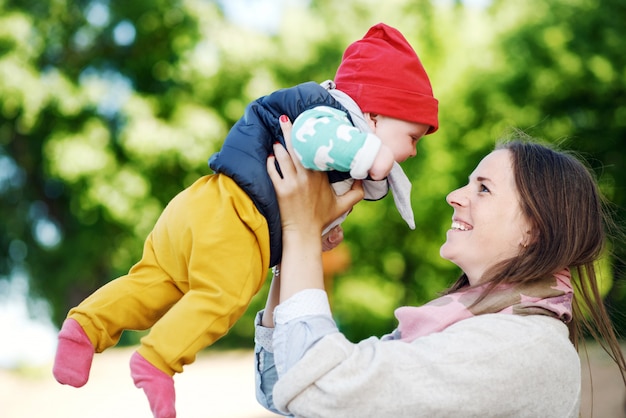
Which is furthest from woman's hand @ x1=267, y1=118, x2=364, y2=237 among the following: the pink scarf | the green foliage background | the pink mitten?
the green foliage background

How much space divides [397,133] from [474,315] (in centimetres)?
57

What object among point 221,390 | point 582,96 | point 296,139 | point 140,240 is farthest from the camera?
point 140,240

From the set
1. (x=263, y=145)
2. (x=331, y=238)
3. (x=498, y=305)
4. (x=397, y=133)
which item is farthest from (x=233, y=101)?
(x=498, y=305)

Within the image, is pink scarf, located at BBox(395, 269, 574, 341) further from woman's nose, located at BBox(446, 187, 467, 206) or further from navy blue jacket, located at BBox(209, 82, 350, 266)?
navy blue jacket, located at BBox(209, 82, 350, 266)

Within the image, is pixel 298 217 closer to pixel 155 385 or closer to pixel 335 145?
pixel 335 145

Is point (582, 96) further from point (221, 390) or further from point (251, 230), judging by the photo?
point (251, 230)

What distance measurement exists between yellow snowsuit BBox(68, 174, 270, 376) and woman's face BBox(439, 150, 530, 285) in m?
0.57

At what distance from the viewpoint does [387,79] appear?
212cm


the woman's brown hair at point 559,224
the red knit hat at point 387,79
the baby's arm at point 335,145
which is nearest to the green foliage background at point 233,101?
the woman's brown hair at point 559,224

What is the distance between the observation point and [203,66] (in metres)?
13.0

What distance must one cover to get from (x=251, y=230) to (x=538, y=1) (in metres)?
11.9

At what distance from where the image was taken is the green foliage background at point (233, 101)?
1220 centimetres

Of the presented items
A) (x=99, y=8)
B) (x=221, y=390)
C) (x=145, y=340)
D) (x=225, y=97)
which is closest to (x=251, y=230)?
(x=145, y=340)


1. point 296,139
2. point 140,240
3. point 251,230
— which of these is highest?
point 296,139
